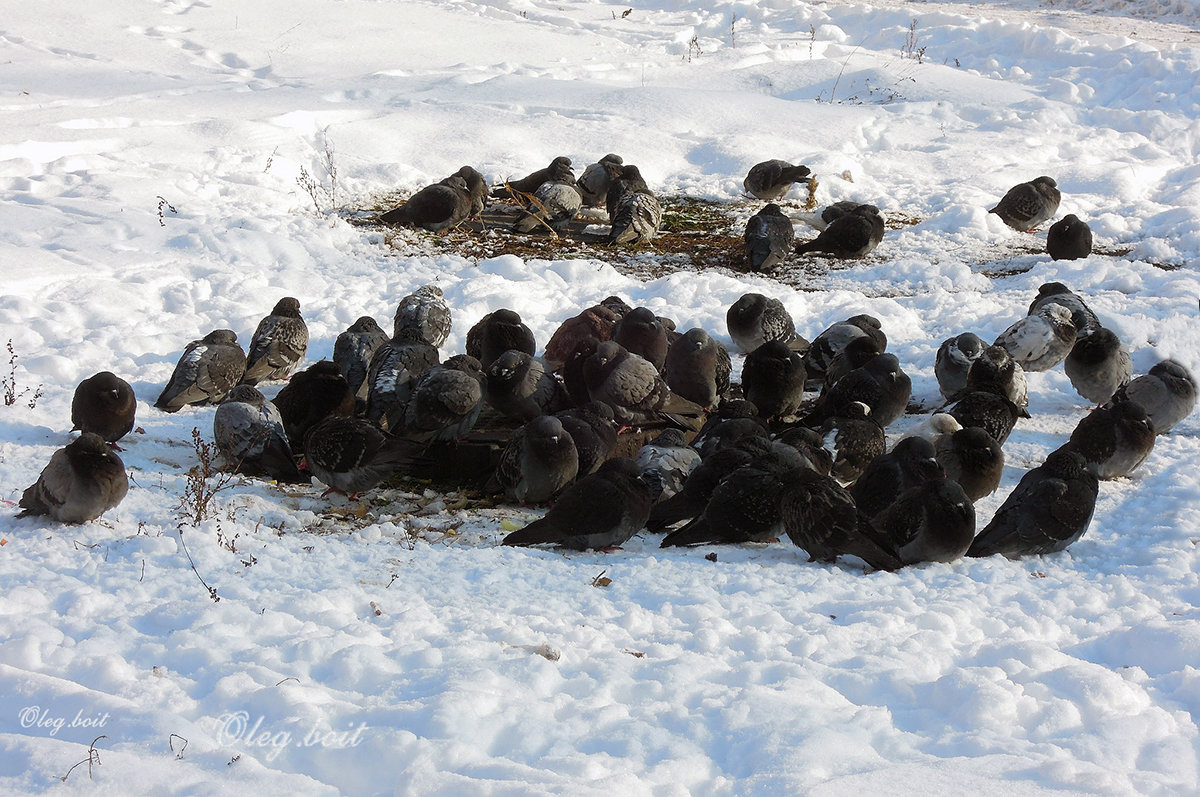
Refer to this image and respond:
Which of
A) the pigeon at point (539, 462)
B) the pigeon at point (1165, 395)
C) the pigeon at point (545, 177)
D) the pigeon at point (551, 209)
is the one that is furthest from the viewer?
the pigeon at point (545, 177)

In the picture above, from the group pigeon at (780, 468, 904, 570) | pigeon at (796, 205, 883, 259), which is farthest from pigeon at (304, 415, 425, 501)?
pigeon at (796, 205, 883, 259)

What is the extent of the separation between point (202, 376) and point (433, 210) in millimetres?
4125

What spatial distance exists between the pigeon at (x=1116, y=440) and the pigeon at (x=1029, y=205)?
5334mm

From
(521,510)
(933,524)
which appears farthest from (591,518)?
(933,524)

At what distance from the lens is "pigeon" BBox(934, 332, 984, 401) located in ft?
22.0

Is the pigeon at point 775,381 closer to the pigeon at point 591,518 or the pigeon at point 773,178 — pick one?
the pigeon at point 591,518

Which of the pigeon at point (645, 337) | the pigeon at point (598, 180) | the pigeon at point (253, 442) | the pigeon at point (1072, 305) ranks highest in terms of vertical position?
the pigeon at point (598, 180)

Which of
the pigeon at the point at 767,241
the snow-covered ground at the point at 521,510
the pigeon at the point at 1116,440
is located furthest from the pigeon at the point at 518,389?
the pigeon at the point at 767,241

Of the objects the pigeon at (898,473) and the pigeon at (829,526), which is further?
the pigeon at (898,473)

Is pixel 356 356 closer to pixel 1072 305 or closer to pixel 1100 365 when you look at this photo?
pixel 1100 365

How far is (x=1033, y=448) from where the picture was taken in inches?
249

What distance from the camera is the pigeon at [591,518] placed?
15.9ft

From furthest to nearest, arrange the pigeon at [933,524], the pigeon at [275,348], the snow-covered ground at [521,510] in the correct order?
1. the pigeon at [275,348]
2. the pigeon at [933,524]
3. the snow-covered ground at [521,510]

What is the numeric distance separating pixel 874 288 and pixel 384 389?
16.1 feet
